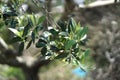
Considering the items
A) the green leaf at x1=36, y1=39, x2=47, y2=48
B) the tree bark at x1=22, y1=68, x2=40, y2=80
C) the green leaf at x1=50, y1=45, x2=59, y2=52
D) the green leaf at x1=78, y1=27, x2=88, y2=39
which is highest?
the green leaf at x1=78, y1=27, x2=88, y2=39

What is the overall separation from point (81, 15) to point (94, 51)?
60 centimetres

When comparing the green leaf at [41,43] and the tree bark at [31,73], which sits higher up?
the green leaf at [41,43]

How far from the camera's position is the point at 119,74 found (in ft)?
18.3

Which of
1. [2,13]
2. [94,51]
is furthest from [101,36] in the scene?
[2,13]

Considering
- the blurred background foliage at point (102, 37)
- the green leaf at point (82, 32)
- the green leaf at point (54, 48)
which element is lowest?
the blurred background foliage at point (102, 37)

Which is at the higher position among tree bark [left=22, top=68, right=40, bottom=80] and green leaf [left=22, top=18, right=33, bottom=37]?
green leaf [left=22, top=18, right=33, bottom=37]

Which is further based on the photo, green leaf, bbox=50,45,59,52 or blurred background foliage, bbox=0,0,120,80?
blurred background foliage, bbox=0,0,120,80

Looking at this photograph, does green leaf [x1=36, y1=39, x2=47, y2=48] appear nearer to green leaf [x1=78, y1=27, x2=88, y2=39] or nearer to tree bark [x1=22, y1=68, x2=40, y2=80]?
green leaf [x1=78, y1=27, x2=88, y2=39]

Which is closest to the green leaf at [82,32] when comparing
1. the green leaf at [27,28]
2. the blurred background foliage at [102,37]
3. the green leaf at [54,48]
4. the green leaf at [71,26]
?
the green leaf at [71,26]

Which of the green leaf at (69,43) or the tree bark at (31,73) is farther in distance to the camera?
the tree bark at (31,73)

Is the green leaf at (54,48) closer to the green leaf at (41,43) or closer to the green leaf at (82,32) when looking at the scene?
the green leaf at (41,43)

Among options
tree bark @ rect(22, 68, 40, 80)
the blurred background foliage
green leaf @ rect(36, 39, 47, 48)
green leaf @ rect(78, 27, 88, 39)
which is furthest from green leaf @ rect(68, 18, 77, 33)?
tree bark @ rect(22, 68, 40, 80)

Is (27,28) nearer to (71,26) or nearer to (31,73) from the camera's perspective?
(71,26)

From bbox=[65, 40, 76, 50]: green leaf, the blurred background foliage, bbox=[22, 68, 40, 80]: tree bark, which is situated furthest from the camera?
bbox=[22, 68, 40, 80]: tree bark
